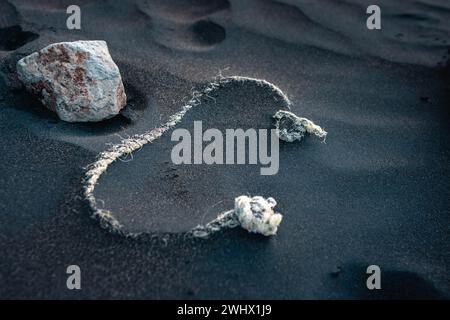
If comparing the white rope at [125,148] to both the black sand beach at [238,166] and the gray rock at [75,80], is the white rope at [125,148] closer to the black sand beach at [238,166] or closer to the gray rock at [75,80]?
the black sand beach at [238,166]

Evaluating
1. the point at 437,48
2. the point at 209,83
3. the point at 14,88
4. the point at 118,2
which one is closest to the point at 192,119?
the point at 209,83

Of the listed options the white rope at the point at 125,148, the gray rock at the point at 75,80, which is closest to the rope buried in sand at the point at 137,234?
the white rope at the point at 125,148

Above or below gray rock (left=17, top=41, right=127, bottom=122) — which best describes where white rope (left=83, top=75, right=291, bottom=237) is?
below

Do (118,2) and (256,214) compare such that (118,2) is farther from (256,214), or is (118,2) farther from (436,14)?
(436,14)

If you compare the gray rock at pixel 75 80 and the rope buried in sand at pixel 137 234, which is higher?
the gray rock at pixel 75 80

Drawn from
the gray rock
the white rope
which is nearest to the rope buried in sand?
the white rope

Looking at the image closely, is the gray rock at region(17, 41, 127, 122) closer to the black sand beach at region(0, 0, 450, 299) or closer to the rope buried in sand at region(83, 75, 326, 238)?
the black sand beach at region(0, 0, 450, 299)
